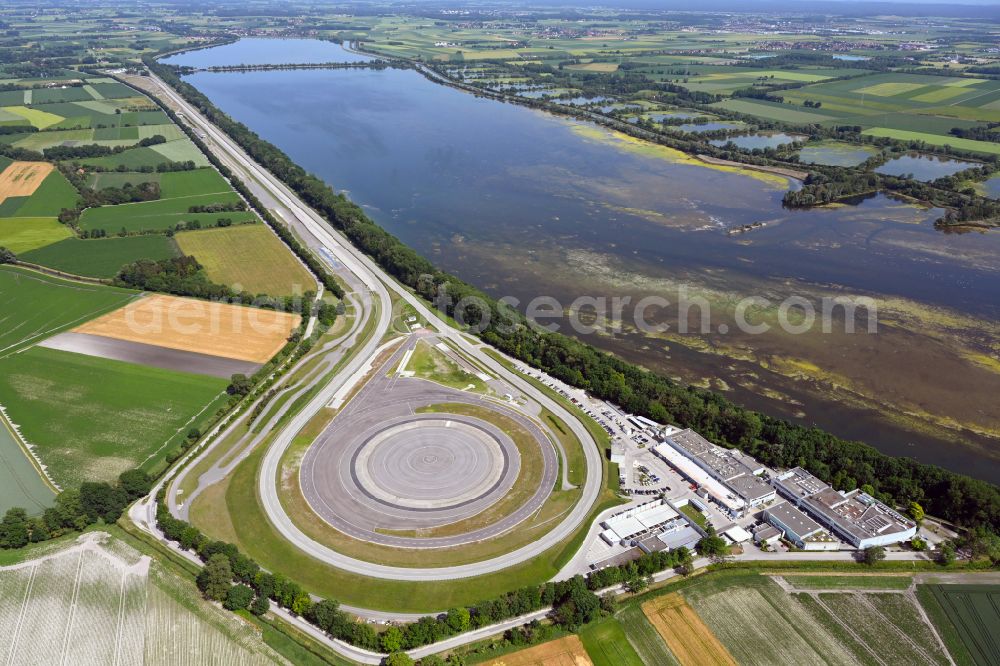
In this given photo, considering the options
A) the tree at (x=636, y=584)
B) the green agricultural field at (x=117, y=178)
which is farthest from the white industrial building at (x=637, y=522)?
the green agricultural field at (x=117, y=178)

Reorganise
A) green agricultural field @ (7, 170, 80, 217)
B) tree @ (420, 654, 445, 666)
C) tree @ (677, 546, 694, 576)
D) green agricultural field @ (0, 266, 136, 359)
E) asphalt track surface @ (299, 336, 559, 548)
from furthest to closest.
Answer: green agricultural field @ (7, 170, 80, 217) < green agricultural field @ (0, 266, 136, 359) < asphalt track surface @ (299, 336, 559, 548) < tree @ (677, 546, 694, 576) < tree @ (420, 654, 445, 666)

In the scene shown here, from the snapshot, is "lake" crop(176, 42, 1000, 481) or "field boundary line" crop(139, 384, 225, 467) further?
"lake" crop(176, 42, 1000, 481)

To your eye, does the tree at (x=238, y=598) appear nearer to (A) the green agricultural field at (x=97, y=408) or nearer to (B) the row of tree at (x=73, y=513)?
(B) the row of tree at (x=73, y=513)

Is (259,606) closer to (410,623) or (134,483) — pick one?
(410,623)

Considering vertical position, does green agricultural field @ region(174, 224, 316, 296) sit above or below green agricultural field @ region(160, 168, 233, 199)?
below

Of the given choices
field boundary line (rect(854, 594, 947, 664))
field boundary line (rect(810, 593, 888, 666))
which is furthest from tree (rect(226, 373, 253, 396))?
field boundary line (rect(854, 594, 947, 664))

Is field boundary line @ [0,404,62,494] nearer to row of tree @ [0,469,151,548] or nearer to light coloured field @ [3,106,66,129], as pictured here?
row of tree @ [0,469,151,548]

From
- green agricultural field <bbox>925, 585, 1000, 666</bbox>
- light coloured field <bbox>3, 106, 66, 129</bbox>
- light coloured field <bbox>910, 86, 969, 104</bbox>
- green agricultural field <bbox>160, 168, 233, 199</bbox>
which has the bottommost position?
green agricultural field <bbox>925, 585, 1000, 666</bbox>

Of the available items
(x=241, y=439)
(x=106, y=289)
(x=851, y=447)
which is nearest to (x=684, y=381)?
(x=851, y=447)
